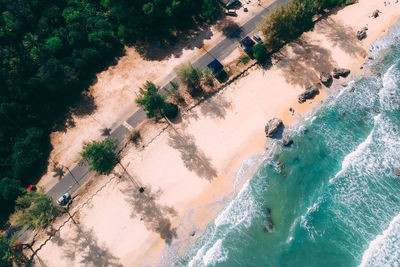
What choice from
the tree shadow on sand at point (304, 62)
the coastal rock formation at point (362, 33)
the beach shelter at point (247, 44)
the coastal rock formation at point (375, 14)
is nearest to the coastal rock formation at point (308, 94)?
the tree shadow on sand at point (304, 62)

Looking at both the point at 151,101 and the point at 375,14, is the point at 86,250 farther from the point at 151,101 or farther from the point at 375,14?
the point at 375,14

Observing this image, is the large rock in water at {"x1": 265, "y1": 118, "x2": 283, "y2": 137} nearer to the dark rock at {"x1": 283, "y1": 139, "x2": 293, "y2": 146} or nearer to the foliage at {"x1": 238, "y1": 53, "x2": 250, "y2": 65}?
the dark rock at {"x1": 283, "y1": 139, "x2": 293, "y2": 146}

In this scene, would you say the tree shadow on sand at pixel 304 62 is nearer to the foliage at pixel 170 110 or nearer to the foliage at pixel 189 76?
the foliage at pixel 189 76

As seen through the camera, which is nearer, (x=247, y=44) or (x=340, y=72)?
(x=340, y=72)

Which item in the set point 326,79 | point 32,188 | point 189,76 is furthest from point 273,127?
point 32,188

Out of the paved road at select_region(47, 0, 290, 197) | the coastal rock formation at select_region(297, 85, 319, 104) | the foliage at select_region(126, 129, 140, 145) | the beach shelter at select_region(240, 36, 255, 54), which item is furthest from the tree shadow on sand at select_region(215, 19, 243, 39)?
the foliage at select_region(126, 129, 140, 145)

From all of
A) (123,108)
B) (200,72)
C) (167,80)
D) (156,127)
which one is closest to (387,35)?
(200,72)
